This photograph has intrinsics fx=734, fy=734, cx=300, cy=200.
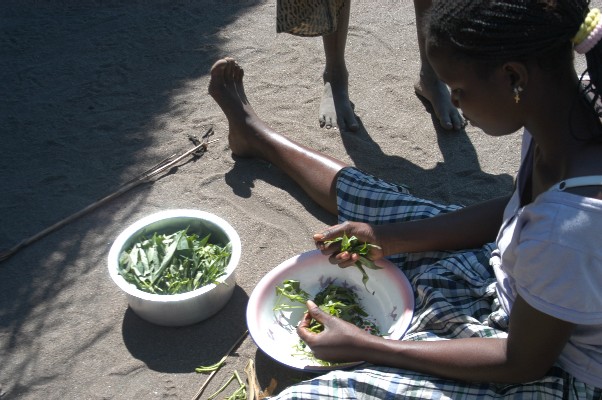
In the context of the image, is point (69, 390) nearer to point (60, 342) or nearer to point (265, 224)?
point (60, 342)

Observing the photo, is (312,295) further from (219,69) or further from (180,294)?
(219,69)

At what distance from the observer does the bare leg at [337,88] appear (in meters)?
3.34

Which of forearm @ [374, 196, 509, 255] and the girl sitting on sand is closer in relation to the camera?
the girl sitting on sand

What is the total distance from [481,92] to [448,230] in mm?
756

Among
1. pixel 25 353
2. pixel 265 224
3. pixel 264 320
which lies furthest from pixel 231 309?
pixel 25 353

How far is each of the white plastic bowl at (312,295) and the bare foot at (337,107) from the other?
3.58ft

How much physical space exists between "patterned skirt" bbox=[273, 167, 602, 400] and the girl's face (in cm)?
53

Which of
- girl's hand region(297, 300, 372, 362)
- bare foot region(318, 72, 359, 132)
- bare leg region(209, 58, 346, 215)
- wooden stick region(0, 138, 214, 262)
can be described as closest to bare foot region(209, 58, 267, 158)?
bare leg region(209, 58, 346, 215)

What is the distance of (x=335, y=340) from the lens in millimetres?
1956

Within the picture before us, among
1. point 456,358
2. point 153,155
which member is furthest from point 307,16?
point 456,358

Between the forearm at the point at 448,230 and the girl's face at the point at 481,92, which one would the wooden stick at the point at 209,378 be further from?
the girl's face at the point at 481,92

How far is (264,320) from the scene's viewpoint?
229cm

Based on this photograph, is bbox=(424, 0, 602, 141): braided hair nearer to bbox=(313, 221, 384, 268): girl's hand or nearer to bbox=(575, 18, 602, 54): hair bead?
bbox=(575, 18, 602, 54): hair bead

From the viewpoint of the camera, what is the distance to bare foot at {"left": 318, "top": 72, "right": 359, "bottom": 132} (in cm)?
338
